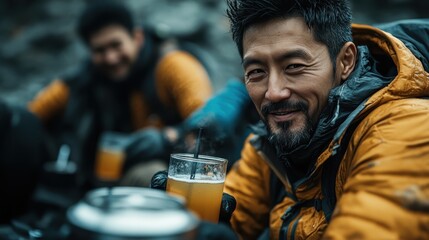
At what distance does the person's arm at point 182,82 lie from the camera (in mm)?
4746

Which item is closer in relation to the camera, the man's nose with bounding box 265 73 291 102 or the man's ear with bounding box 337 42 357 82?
the man's nose with bounding box 265 73 291 102

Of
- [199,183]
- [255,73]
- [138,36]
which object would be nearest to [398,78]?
[255,73]

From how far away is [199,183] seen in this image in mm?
1947

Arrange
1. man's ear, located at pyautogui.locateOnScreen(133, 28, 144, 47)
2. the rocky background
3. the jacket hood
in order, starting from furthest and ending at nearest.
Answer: the rocky background → man's ear, located at pyautogui.locateOnScreen(133, 28, 144, 47) → the jacket hood

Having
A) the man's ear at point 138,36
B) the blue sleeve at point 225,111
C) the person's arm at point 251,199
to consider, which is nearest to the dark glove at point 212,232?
the person's arm at point 251,199

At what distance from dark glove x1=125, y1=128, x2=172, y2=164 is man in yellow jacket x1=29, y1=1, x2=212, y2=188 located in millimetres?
339

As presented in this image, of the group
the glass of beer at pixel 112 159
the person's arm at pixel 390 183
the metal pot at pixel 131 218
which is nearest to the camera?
the metal pot at pixel 131 218

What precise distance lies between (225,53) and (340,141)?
5460mm

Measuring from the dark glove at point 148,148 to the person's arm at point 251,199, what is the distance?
179 cm

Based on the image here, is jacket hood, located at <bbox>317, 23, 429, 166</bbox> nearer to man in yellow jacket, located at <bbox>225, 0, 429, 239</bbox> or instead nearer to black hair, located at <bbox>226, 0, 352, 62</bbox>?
man in yellow jacket, located at <bbox>225, 0, 429, 239</bbox>

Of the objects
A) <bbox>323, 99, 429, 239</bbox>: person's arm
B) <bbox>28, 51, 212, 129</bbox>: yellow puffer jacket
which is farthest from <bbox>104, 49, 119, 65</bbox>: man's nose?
<bbox>323, 99, 429, 239</bbox>: person's arm

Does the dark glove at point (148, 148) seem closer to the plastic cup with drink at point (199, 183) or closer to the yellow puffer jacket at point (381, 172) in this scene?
the yellow puffer jacket at point (381, 172)

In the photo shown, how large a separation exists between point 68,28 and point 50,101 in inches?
91.0

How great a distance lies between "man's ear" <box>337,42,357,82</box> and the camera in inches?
87.0
